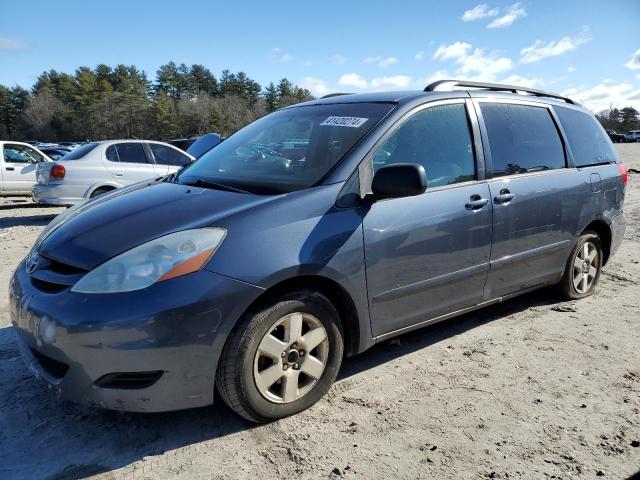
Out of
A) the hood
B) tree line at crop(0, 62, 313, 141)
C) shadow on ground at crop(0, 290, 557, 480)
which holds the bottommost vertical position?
shadow on ground at crop(0, 290, 557, 480)

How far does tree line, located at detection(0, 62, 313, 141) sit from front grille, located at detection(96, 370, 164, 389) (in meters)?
76.1

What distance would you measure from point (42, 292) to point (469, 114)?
2917 millimetres

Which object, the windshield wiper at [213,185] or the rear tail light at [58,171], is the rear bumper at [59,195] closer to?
the rear tail light at [58,171]

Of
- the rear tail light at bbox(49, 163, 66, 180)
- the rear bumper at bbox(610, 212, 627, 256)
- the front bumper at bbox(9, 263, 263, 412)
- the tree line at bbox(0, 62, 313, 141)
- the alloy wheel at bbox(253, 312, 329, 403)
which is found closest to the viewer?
the front bumper at bbox(9, 263, 263, 412)

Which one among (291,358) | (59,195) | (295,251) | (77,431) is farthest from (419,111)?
(59,195)

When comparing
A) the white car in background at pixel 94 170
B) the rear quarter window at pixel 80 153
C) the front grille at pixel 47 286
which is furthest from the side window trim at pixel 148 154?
the front grille at pixel 47 286

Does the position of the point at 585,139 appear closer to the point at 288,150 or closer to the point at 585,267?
the point at 585,267

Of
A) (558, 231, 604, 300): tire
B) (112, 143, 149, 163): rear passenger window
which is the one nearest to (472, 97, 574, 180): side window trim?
(558, 231, 604, 300): tire

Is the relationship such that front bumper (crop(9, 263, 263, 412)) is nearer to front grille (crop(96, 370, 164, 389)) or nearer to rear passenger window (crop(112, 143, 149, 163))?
front grille (crop(96, 370, 164, 389))

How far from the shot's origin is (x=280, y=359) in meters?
2.56

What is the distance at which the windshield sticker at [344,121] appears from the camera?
124 inches

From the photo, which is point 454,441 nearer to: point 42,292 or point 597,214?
point 42,292

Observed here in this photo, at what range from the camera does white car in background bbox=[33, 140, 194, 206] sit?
932 cm

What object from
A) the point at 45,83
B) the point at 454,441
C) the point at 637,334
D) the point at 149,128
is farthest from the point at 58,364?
the point at 45,83
